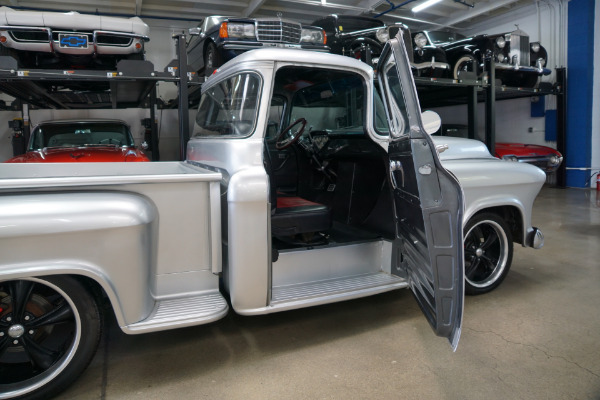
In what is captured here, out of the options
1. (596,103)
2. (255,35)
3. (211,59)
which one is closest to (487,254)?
(255,35)

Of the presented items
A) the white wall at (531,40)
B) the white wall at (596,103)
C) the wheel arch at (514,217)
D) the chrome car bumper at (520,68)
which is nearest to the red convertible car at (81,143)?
the wheel arch at (514,217)

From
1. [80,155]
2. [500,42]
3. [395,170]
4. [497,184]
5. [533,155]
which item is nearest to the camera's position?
[395,170]

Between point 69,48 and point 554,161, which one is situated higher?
point 69,48

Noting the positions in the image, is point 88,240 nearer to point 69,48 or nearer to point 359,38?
point 69,48

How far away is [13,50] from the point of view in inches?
205

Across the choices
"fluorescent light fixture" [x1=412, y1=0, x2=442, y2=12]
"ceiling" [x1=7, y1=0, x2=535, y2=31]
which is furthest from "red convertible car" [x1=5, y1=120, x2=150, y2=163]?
"fluorescent light fixture" [x1=412, y1=0, x2=442, y2=12]

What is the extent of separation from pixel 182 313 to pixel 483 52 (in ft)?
26.2

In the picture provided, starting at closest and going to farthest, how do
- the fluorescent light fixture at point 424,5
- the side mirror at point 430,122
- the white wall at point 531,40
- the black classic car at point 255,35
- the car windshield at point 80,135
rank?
the side mirror at point 430,122, the black classic car at point 255,35, the car windshield at point 80,135, the fluorescent light fixture at point 424,5, the white wall at point 531,40

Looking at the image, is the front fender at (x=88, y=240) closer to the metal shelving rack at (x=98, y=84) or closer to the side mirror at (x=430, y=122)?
the side mirror at (x=430, y=122)

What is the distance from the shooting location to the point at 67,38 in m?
5.09

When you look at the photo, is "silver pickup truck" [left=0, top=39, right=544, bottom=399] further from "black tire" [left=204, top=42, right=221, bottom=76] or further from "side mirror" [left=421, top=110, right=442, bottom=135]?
"black tire" [left=204, top=42, right=221, bottom=76]

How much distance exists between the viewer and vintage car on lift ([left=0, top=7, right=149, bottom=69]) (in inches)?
194

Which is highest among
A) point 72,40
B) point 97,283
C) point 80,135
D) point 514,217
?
point 72,40

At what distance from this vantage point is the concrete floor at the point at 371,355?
7.26ft
